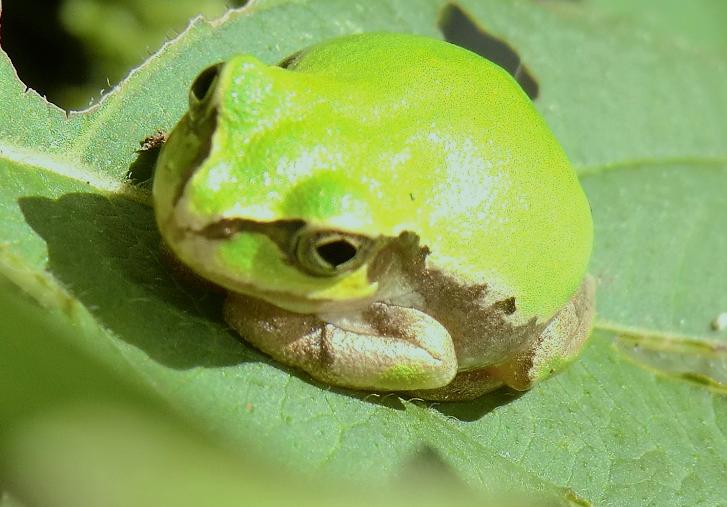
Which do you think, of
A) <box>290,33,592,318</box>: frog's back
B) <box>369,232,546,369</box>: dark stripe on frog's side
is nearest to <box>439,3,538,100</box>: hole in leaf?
<box>290,33,592,318</box>: frog's back

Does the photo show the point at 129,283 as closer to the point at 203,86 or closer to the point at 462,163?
the point at 203,86

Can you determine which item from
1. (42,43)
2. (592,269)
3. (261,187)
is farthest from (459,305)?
(42,43)

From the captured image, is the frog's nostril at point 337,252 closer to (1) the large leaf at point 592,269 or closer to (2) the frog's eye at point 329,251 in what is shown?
(2) the frog's eye at point 329,251

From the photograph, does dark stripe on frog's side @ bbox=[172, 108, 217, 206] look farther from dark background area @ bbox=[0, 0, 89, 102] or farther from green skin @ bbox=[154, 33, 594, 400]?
dark background area @ bbox=[0, 0, 89, 102]

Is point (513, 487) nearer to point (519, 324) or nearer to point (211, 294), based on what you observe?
point (519, 324)

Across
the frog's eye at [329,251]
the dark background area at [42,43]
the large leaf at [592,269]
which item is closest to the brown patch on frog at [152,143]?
the large leaf at [592,269]
